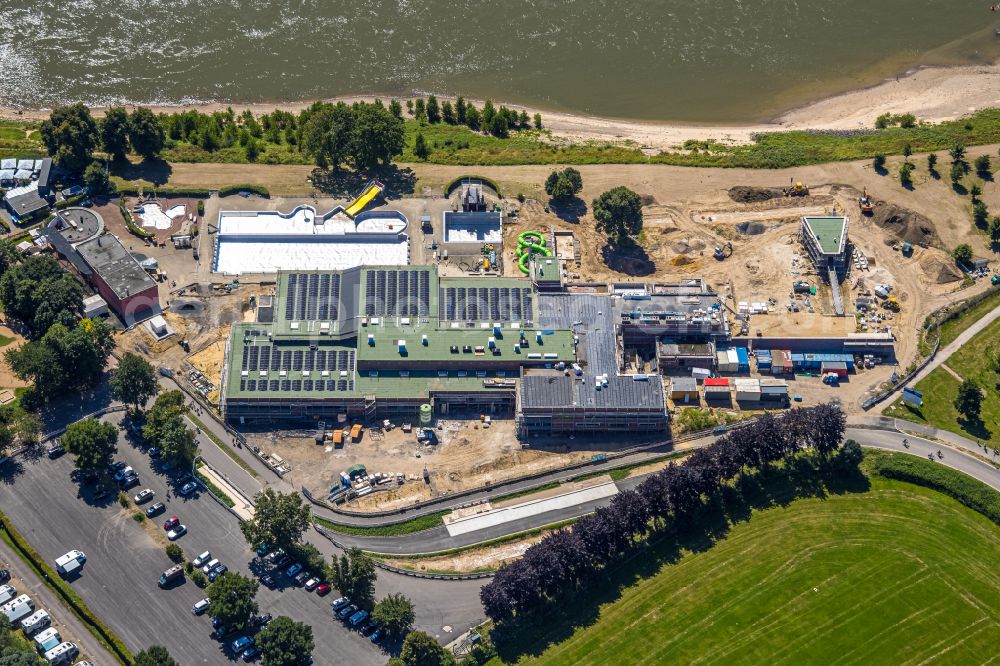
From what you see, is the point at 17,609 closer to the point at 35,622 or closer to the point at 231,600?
the point at 35,622

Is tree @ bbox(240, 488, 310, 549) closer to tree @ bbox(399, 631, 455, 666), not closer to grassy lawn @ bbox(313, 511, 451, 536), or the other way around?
grassy lawn @ bbox(313, 511, 451, 536)

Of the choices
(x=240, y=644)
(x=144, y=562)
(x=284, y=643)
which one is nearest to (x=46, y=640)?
(x=144, y=562)

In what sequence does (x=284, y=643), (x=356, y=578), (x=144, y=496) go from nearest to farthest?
(x=284, y=643) → (x=356, y=578) → (x=144, y=496)

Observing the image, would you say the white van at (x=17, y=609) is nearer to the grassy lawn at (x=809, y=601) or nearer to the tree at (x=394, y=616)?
the tree at (x=394, y=616)

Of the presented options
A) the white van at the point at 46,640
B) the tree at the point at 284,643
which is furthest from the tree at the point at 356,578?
the white van at the point at 46,640

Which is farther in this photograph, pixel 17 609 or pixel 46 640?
pixel 17 609

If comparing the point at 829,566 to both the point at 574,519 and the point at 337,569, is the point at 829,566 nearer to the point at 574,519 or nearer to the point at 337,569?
the point at 574,519

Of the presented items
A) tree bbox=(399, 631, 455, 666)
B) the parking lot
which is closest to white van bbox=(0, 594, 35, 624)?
the parking lot
